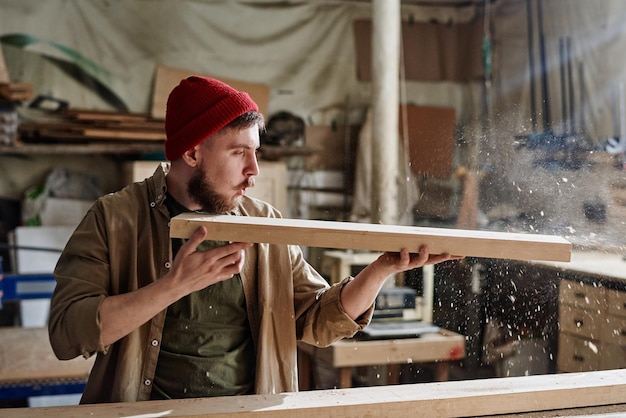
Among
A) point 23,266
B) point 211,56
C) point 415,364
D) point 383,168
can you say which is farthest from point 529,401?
point 211,56

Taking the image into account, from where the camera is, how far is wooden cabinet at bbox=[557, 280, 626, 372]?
13.1ft

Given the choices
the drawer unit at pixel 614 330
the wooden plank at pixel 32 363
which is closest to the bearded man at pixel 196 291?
the wooden plank at pixel 32 363

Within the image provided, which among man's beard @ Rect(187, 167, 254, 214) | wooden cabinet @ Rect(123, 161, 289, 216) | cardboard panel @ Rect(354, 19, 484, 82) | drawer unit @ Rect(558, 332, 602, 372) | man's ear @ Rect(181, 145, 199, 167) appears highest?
cardboard panel @ Rect(354, 19, 484, 82)

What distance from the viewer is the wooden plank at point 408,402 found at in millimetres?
1789

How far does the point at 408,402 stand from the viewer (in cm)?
187

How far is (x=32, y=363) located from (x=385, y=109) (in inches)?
120

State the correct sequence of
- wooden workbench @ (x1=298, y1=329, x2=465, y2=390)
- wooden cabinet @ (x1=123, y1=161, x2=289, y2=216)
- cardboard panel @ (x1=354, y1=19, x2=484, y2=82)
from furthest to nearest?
cardboard panel @ (x1=354, y1=19, x2=484, y2=82) < wooden cabinet @ (x1=123, y1=161, x2=289, y2=216) < wooden workbench @ (x1=298, y1=329, x2=465, y2=390)

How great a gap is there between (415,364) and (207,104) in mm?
3256

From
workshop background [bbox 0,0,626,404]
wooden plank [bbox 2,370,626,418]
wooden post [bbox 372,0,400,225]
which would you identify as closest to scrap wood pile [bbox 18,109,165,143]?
workshop background [bbox 0,0,626,404]

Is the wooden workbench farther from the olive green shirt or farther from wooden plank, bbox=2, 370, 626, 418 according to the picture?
wooden plank, bbox=2, 370, 626, 418

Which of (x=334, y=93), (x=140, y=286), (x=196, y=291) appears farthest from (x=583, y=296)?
(x=334, y=93)

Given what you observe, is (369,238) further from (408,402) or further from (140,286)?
(140,286)

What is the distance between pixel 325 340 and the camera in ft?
7.55

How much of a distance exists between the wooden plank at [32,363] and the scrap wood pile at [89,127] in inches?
89.4
